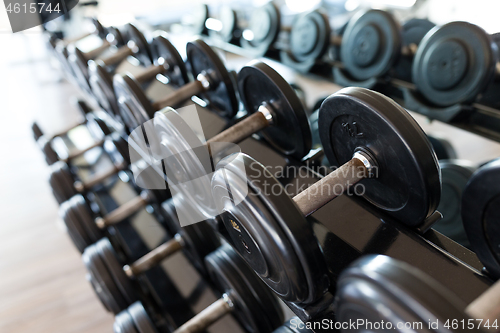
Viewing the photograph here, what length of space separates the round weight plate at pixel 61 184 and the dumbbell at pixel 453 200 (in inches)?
54.6

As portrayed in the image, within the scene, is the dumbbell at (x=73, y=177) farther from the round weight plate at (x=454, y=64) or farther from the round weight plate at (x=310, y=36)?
the round weight plate at (x=454, y=64)

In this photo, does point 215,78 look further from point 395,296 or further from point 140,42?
point 395,296

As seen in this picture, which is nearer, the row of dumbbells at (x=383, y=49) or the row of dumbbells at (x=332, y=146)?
the row of dumbbells at (x=332, y=146)

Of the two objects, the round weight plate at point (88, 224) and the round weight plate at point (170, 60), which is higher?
the round weight plate at point (170, 60)

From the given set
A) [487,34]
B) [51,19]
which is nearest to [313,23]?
[487,34]

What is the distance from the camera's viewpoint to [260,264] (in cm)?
64

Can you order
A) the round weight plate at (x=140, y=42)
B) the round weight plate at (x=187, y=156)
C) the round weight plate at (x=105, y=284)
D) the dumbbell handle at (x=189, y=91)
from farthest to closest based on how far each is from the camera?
the round weight plate at (x=140, y=42)
the dumbbell handle at (x=189, y=91)
the round weight plate at (x=105, y=284)
the round weight plate at (x=187, y=156)

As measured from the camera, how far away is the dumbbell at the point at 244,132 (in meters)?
0.78

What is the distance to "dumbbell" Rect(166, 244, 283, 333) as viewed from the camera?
963mm

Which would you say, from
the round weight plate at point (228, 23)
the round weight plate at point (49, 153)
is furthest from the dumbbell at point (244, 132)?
the round weight plate at point (228, 23)

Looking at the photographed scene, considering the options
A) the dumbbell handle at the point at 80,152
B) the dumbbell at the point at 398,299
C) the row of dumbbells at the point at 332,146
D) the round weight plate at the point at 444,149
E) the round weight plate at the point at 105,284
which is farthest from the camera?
the dumbbell handle at the point at 80,152

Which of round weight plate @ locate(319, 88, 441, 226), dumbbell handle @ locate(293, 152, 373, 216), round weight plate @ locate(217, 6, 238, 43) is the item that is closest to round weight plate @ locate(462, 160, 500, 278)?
round weight plate @ locate(319, 88, 441, 226)

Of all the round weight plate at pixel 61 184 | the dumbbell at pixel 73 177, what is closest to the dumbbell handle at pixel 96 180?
the dumbbell at pixel 73 177

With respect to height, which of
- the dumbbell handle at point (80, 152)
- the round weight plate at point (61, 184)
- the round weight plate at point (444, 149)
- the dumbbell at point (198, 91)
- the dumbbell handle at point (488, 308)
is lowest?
the dumbbell handle at point (80, 152)
